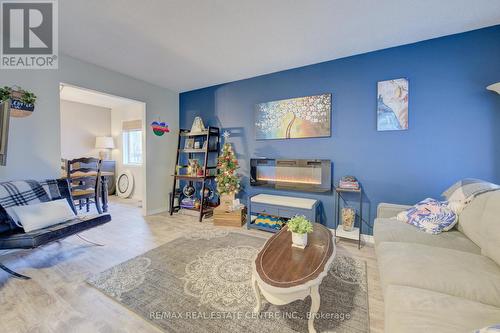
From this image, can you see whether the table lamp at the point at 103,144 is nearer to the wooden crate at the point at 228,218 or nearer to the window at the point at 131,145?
the window at the point at 131,145

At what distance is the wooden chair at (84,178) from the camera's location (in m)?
3.54

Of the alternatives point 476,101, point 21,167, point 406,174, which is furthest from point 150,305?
point 476,101

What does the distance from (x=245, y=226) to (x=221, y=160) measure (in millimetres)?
1207

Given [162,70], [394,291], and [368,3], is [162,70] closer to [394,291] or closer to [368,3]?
[368,3]

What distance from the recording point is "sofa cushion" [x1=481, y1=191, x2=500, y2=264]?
138cm

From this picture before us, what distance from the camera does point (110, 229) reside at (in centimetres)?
321

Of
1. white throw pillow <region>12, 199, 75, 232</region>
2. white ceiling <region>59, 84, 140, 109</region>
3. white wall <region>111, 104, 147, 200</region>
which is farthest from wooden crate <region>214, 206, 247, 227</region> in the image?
white ceiling <region>59, 84, 140, 109</region>

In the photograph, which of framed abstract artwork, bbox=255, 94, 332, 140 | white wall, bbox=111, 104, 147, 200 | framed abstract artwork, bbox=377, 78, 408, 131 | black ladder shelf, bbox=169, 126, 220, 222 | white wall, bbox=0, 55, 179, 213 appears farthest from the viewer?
white wall, bbox=111, 104, 147, 200

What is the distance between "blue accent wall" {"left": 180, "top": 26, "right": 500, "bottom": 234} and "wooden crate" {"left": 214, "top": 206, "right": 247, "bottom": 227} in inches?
33.2

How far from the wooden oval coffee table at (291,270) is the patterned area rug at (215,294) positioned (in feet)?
0.56

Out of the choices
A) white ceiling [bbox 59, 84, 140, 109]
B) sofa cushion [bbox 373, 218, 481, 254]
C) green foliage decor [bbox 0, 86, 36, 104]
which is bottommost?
sofa cushion [bbox 373, 218, 481, 254]

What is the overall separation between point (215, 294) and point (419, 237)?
187 centimetres

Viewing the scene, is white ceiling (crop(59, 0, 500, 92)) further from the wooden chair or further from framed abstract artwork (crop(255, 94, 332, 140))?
the wooden chair

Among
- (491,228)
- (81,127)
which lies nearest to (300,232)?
(491,228)
